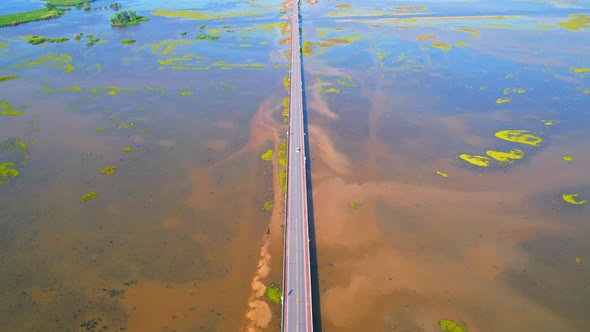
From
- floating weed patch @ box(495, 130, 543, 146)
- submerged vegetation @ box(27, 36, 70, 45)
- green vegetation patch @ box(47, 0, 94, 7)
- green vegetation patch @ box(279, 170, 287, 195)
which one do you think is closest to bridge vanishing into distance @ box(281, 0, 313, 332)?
green vegetation patch @ box(279, 170, 287, 195)

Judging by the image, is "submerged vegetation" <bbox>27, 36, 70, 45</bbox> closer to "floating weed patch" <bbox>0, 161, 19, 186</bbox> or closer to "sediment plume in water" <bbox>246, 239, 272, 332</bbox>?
"floating weed patch" <bbox>0, 161, 19, 186</bbox>

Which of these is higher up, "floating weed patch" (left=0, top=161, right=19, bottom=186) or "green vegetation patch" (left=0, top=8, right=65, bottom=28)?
"green vegetation patch" (left=0, top=8, right=65, bottom=28)

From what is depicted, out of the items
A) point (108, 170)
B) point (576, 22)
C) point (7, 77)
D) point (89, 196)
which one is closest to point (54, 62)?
point (7, 77)

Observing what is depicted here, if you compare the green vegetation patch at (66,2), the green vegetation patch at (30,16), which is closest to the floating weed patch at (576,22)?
the green vegetation patch at (30,16)

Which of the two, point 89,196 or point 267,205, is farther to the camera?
point 89,196

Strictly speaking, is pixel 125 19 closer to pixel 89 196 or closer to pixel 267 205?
pixel 89 196
